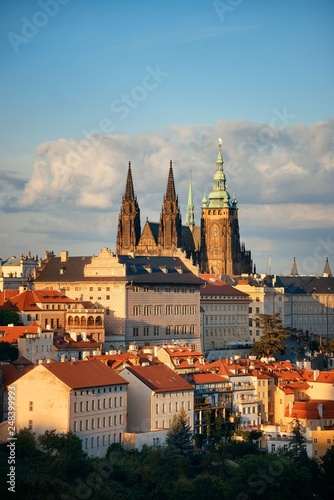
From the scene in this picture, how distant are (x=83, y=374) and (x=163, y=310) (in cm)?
3985

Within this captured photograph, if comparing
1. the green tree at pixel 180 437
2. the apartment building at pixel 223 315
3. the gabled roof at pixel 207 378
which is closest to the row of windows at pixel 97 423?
the green tree at pixel 180 437

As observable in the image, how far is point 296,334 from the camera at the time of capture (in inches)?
5906

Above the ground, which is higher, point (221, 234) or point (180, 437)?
point (221, 234)

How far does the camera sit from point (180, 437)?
268ft

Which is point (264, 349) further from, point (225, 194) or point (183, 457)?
point (225, 194)

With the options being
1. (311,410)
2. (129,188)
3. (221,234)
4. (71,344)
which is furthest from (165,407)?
(221,234)

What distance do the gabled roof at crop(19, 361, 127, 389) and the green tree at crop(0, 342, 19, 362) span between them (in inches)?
328

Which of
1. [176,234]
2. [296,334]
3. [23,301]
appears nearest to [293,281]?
[176,234]

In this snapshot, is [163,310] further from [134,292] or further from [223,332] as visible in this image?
[223,332]

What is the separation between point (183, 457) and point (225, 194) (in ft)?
358

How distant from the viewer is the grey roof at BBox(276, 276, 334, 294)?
17100 cm

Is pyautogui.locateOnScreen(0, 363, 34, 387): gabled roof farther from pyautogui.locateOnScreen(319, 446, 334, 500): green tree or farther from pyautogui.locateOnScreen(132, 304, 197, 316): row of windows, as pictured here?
pyautogui.locateOnScreen(132, 304, 197, 316): row of windows

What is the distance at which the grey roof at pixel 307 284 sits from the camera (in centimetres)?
17100

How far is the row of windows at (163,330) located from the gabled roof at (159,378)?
2777cm
